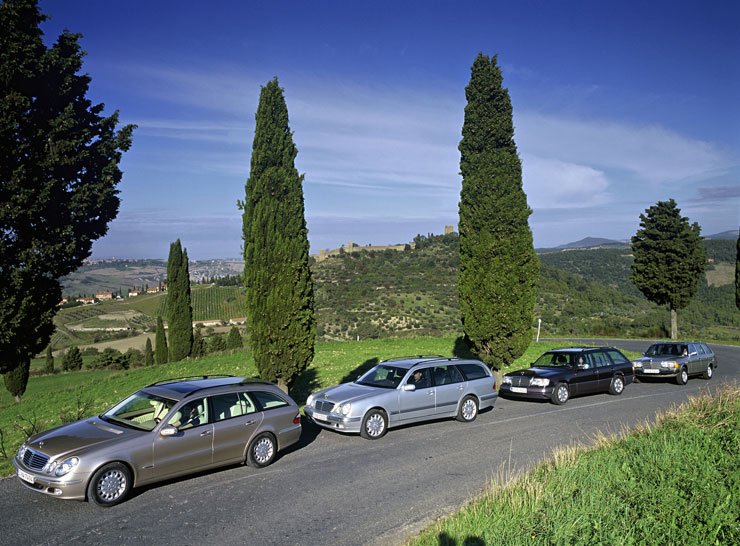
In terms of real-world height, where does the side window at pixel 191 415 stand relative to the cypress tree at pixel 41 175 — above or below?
below

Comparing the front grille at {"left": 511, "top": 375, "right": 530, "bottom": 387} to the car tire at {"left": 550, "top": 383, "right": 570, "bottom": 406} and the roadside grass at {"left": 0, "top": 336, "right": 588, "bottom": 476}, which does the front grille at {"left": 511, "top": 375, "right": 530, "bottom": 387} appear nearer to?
the car tire at {"left": 550, "top": 383, "right": 570, "bottom": 406}

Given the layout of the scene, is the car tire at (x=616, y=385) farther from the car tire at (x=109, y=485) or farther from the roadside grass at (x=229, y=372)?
the car tire at (x=109, y=485)

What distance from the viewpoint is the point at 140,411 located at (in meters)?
8.46

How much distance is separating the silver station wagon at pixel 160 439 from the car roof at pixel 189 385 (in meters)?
0.02

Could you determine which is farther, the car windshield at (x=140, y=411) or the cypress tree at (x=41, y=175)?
the cypress tree at (x=41, y=175)

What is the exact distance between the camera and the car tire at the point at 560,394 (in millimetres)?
14688

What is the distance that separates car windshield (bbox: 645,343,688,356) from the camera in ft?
65.1

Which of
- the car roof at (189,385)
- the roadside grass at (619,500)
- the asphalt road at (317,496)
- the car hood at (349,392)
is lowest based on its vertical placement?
the asphalt road at (317,496)

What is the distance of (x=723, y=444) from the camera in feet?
27.5

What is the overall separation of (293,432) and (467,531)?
445cm

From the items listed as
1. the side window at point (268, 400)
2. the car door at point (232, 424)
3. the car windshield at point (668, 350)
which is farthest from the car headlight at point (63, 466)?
the car windshield at point (668, 350)

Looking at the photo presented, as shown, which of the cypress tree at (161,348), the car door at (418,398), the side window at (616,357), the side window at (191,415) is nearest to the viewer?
the side window at (191,415)

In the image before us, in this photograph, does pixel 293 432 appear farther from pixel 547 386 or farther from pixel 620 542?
pixel 547 386

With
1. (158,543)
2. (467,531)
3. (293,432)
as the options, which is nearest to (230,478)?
(293,432)
